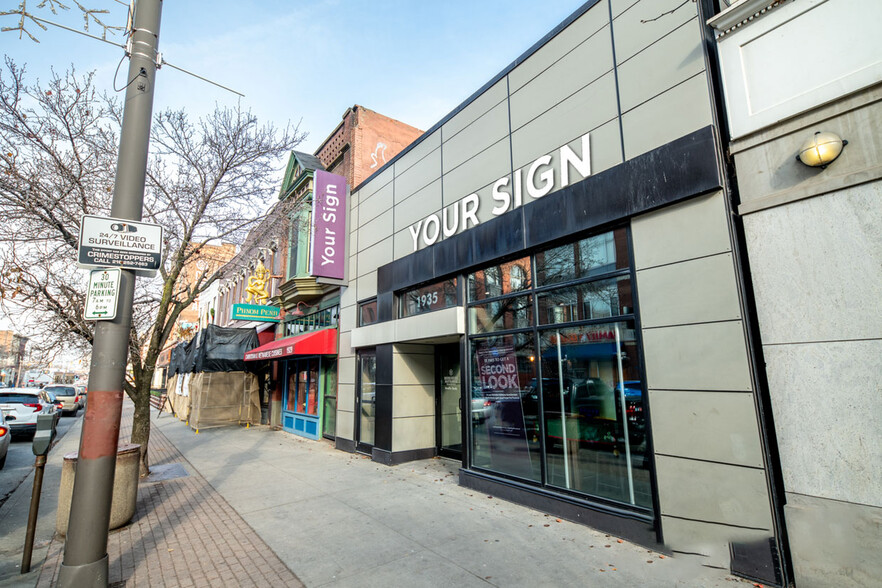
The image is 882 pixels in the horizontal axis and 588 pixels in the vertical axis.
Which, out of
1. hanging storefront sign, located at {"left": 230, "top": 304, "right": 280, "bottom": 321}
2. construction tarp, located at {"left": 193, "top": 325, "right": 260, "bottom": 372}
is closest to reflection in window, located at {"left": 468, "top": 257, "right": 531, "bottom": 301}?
hanging storefront sign, located at {"left": 230, "top": 304, "right": 280, "bottom": 321}

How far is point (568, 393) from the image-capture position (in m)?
6.17

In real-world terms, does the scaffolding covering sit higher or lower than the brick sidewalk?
higher

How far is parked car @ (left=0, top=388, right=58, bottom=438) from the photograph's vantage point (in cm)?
1387

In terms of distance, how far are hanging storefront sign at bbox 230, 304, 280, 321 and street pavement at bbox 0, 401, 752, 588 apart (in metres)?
7.31

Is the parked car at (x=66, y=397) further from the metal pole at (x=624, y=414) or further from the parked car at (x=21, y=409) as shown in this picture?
the metal pole at (x=624, y=414)

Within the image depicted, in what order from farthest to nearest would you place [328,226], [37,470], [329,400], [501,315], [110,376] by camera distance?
[329,400] → [328,226] → [501,315] → [37,470] → [110,376]

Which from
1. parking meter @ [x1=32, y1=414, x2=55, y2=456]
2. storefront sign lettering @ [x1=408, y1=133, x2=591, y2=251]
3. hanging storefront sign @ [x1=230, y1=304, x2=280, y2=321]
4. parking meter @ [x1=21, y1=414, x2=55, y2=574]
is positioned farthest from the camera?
hanging storefront sign @ [x1=230, y1=304, x2=280, y2=321]

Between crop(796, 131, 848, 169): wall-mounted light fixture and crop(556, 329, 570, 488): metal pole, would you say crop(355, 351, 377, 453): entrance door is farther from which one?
crop(796, 131, 848, 169): wall-mounted light fixture

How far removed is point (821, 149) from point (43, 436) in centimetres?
839

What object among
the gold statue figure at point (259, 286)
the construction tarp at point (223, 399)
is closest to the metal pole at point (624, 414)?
the gold statue figure at point (259, 286)

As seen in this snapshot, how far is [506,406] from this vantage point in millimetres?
7293

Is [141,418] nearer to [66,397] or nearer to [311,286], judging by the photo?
[311,286]

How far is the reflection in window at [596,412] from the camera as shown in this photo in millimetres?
5352

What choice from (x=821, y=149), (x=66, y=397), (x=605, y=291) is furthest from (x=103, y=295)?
(x=66, y=397)
